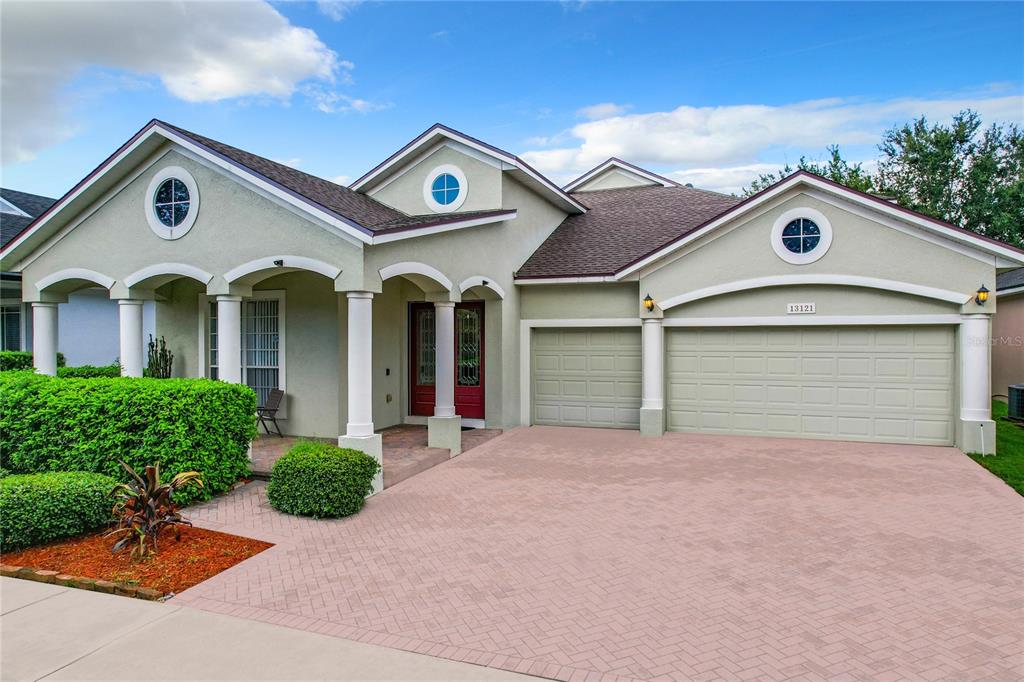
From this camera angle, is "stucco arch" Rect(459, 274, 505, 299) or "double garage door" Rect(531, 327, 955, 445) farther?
"stucco arch" Rect(459, 274, 505, 299)

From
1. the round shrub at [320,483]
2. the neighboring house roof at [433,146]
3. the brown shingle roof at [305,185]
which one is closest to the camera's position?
the round shrub at [320,483]

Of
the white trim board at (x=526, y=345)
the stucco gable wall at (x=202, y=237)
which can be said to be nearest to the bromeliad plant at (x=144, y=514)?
the stucco gable wall at (x=202, y=237)

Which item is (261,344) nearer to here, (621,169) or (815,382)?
(815,382)

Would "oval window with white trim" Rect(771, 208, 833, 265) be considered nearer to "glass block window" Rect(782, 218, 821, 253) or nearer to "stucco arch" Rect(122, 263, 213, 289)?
"glass block window" Rect(782, 218, 821, 253)

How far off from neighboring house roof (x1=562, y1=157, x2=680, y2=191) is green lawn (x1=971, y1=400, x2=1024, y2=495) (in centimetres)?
1074

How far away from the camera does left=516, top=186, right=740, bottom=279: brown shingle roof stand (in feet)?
45.5

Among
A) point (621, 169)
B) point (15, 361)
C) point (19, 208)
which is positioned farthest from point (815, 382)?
point (19, 208)

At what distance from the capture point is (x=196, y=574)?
575cm

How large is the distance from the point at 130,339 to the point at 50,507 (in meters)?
5.01

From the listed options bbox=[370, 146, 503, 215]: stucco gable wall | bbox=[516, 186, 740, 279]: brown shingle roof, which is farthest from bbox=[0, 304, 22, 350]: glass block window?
bbox=[516, 186, 740, 279]: brown shingle roof

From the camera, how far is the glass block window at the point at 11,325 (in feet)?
51.5

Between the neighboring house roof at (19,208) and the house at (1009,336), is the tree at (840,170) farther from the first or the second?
the neighboring house roof at (19,208)

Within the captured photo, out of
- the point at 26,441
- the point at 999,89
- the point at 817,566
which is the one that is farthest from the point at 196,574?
Answer: the point at 999,89

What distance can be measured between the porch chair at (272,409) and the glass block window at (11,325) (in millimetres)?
8311
